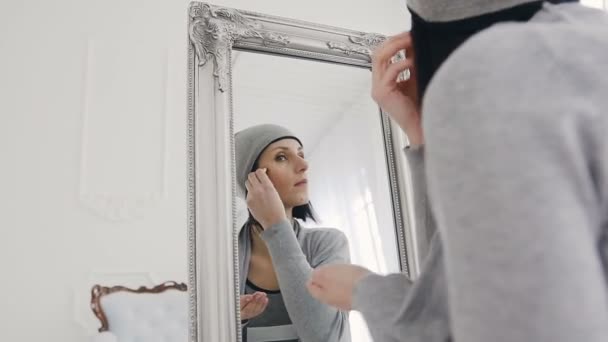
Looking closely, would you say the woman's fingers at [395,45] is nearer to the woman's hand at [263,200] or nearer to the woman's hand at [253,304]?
the woman's hand at [263,200]

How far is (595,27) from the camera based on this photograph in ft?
1.38

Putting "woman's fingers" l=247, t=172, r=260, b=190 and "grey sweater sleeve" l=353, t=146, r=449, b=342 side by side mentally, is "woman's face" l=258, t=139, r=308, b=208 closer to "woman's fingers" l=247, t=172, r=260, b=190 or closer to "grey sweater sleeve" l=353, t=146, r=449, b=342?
"woman's fingers" l=247, t=172, r=260, b=190

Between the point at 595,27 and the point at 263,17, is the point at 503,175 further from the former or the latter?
the point at 263,17

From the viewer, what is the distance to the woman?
0.98 m

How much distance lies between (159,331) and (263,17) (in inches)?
50.3

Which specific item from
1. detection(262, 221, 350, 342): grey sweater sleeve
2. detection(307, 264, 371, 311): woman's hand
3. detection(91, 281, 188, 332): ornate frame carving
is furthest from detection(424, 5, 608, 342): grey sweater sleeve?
detection(91, 281, 188, 332): ornate frame carving

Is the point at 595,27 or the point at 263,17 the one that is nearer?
the point at 595,27

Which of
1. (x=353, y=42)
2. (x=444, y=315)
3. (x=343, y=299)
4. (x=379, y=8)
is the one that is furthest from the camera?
(x=379, y=8)

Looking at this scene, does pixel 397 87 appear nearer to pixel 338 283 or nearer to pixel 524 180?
pixel 338 283

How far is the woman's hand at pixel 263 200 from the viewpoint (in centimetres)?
104

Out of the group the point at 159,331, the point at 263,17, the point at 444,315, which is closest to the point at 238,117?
the point at 263,17

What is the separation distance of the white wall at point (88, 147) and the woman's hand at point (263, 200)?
4.09ft

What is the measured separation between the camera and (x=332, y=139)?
115 centimetres

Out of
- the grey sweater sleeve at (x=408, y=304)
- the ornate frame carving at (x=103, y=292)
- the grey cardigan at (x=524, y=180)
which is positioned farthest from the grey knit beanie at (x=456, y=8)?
the ornate frame carving at (x=103, y=292)
